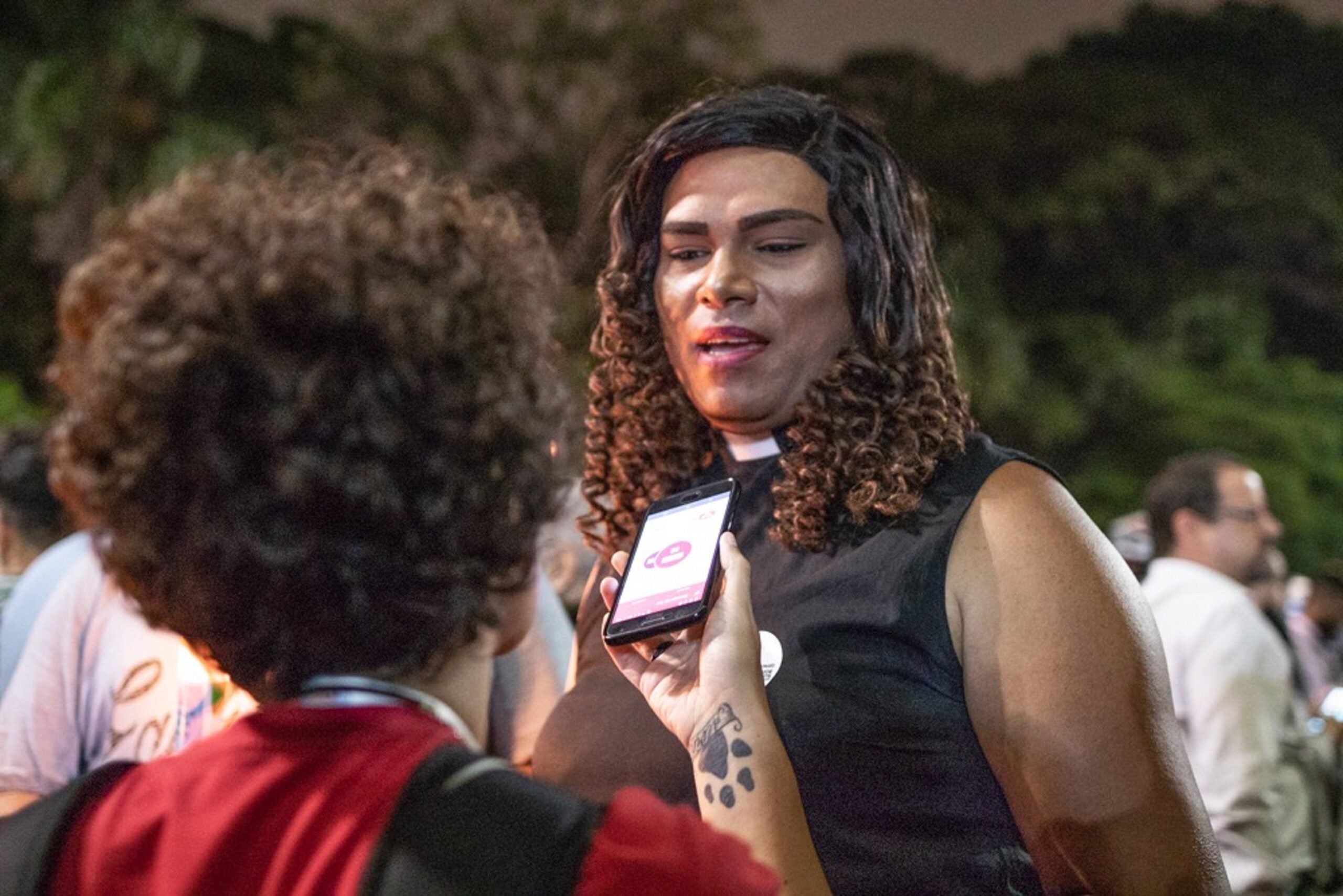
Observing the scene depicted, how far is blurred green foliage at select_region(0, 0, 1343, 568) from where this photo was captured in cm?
1584

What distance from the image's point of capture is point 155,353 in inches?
57.6

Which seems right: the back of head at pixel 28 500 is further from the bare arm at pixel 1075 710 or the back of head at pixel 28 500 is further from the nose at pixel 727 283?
the bare arm at pixel 1075 710

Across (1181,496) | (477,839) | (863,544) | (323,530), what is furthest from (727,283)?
(1181,496)

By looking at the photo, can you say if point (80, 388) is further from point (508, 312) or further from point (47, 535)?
point (47, 535)

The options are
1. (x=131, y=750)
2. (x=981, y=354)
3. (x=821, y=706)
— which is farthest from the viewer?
(x=981, y=354)

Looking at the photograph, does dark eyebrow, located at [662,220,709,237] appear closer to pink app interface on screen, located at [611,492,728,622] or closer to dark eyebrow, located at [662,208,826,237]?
dark eyebrow, located at [662,208,826,237]

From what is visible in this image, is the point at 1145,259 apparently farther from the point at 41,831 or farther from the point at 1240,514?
the point at 41,831

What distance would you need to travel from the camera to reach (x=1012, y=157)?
25.9 meters

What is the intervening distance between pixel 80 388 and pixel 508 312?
45 cm

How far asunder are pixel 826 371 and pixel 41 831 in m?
1.49

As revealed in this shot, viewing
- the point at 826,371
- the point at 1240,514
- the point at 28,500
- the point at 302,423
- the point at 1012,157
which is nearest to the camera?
the point at 302,423

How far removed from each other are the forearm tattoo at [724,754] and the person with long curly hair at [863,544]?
0.19 m

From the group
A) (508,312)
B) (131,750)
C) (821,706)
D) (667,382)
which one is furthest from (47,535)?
(508,312)

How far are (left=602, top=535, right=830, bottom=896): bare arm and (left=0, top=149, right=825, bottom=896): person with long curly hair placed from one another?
49 cm
